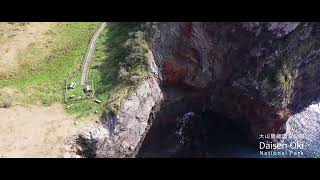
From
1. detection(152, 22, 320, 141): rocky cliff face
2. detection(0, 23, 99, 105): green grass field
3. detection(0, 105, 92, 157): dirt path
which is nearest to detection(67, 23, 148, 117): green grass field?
detection(0, 23, 99, 105): green grass field

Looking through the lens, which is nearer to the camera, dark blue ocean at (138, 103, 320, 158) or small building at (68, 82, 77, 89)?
small building at (68, 82, 77, 89)

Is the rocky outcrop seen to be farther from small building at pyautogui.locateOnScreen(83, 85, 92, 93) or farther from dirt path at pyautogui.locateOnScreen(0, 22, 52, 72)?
dirt path at pyautogui.locateOnScreen(0, 22, 52, 72)

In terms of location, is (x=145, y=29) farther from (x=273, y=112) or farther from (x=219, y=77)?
(x=273, y=112)

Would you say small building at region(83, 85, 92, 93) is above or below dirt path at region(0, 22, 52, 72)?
below

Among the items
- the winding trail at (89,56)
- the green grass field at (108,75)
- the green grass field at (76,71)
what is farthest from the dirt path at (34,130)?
the winding trail at (89,56)

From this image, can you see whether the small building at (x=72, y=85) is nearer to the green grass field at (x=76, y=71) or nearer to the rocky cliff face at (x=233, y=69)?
the green grass field at (x=76, y=71)
